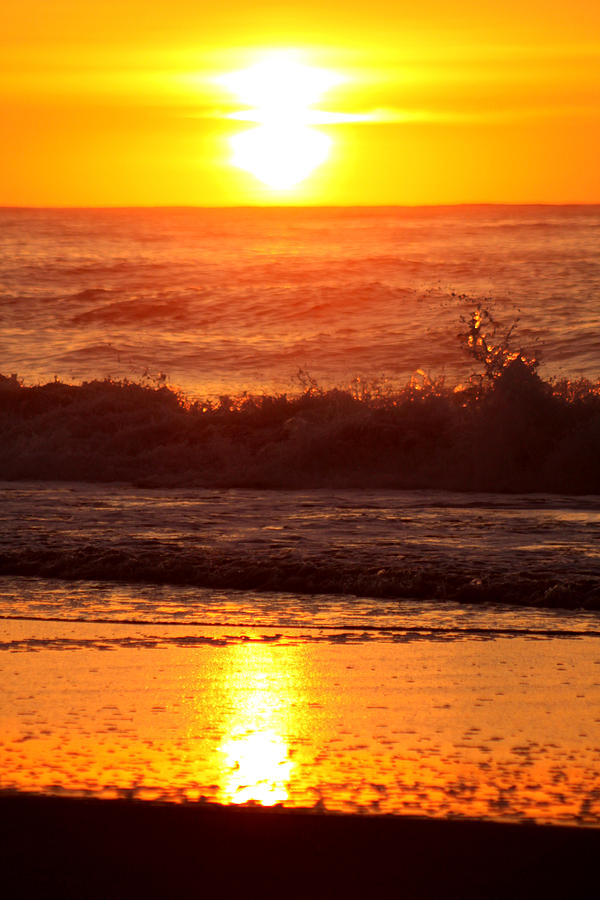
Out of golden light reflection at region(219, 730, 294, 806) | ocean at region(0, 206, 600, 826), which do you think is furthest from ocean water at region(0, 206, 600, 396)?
golden light reflection at region(219, 730, 294, 806)

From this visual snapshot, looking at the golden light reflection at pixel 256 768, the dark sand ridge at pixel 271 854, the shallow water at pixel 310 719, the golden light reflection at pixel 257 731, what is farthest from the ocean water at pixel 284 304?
the dark sand ridge at pixel 271 854

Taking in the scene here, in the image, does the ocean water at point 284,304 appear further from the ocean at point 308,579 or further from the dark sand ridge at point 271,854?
the dark sand ridge at point 271,854

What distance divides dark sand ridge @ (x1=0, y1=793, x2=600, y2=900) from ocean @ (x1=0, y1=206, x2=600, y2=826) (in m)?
0.17

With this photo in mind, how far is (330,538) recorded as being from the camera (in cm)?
931

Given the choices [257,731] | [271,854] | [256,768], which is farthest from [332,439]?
[271,854]

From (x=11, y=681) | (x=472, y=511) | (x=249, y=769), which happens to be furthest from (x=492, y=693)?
(x=472, y=511)

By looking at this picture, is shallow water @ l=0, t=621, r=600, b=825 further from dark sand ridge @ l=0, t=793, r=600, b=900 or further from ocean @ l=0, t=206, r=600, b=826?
dark sand ridge @ l=0, t=793, r=600, b=900

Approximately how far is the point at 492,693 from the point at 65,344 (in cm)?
2586

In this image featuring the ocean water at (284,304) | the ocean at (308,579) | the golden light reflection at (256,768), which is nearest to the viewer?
the golden light reflection at (256,768)

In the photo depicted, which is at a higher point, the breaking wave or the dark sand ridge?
the breaking wave

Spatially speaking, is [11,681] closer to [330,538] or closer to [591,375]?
[330,538]

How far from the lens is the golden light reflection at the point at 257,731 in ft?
11.2

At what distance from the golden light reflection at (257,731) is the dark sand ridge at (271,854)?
0.73 ft

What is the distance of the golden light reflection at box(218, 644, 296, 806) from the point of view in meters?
3.42
